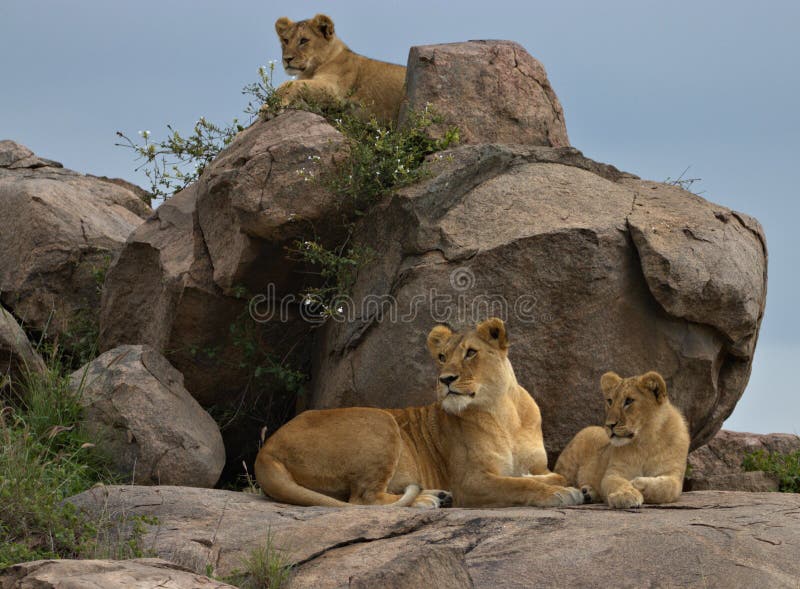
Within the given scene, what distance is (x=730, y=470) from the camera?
40.7 ft

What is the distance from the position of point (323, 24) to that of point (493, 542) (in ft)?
24.9

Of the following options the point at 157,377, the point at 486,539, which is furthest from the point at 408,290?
the point at 486,539

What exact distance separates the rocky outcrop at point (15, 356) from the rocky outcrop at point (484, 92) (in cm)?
436

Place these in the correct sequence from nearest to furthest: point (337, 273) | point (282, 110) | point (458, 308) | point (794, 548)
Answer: point (794, 548)
point (458, 308)
point (337, 273)
point (282, 110)

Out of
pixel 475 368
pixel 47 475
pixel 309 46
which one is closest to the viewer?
pixel 475 368

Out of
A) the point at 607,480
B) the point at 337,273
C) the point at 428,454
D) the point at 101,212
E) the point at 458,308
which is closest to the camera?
the point at 607,480

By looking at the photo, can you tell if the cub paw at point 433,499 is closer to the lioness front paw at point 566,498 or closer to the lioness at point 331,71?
the lioness front paw at point 566,498

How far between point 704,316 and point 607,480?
2468mm

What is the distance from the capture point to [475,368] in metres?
8.62

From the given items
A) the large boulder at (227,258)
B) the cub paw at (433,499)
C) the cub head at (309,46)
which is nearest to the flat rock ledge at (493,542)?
the cub paw at (433,499)

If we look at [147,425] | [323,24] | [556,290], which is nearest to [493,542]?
[556,290]

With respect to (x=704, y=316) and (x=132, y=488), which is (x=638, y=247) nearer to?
(x=704, y=316)

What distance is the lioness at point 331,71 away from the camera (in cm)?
1208

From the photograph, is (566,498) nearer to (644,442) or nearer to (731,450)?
(644,442)
